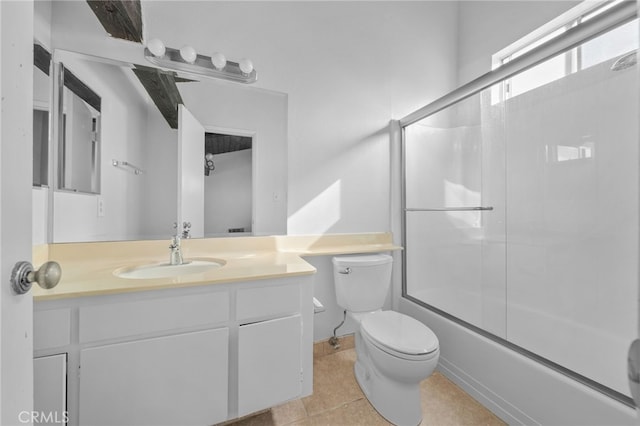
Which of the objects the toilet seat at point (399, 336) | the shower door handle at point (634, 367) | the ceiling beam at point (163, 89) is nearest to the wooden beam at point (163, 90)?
the ceiling beam at point (163, 89)

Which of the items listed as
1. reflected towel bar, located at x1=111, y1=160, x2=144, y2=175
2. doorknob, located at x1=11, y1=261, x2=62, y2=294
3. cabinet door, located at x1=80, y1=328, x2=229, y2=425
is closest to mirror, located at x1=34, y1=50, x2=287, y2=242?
reflected towel bar, located at x1=111, y1=160, x2=144, y2=175

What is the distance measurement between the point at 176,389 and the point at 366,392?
999 mm

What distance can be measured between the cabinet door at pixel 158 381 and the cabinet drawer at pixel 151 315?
0.13 ft

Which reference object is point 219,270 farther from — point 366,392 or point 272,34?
point 272,34

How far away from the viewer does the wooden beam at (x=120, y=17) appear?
47.8 inches

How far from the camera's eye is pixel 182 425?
98cm

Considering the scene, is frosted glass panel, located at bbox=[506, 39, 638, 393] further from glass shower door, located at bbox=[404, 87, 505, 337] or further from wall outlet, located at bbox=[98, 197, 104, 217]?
wall outlet, located at bbox=[98, 197, 104, 217]

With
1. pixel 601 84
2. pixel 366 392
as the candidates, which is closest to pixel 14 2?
pixel 366 392

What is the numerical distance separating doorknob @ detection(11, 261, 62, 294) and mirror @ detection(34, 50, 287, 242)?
1.08 metres

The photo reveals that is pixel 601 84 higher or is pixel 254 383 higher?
pixel 601 84

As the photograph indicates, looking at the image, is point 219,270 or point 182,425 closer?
point 182,425

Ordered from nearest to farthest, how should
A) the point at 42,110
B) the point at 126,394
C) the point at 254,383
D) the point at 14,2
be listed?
the point at 14,2 < the point at 126,394 < the point at 254,383 < the point at 42,110

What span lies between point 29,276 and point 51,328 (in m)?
0.61

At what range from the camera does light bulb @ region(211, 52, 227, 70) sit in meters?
1.51
